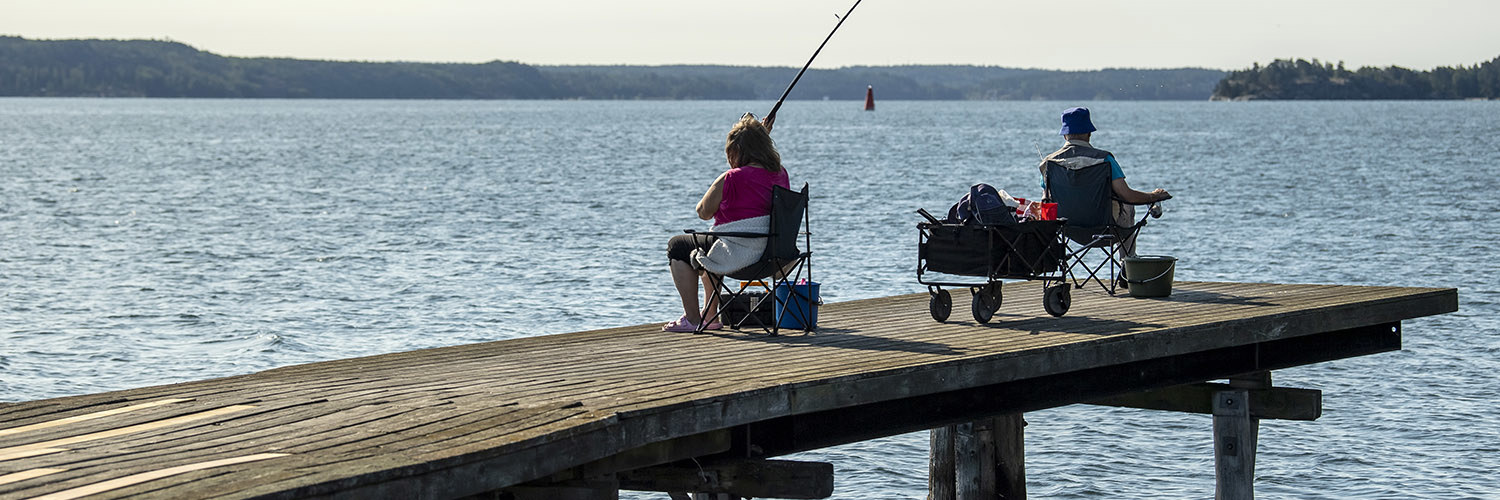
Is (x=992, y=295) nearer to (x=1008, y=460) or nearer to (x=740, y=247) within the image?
(x=1008, y=460)

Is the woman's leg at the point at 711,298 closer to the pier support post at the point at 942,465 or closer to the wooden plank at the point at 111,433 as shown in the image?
the pier support post at the point at 942,465

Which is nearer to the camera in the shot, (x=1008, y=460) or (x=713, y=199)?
(x=713, y=199)

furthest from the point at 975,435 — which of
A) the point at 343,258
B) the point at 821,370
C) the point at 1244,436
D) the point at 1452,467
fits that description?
the point at 343,258

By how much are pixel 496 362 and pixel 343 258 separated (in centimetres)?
1962

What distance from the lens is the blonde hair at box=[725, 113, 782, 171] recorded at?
8.56m

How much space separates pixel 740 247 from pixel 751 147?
0.51 meters

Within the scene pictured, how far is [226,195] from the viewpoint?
4391 centimetres

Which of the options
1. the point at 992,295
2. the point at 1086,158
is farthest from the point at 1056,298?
the point at 1086,158

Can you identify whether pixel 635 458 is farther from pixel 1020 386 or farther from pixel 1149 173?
pixel 1149 173

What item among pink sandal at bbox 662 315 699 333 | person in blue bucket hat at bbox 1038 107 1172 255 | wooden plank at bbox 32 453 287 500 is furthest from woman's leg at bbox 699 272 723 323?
wooden plank at bbox 32 453 287 500

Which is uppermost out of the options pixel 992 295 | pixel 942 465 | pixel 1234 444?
pixel 992 295

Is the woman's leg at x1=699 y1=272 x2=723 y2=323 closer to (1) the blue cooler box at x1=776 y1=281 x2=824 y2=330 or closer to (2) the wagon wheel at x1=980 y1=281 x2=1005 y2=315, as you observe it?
(1) the blue cooler box at x1=776 y1=281 x2=824 y2=330

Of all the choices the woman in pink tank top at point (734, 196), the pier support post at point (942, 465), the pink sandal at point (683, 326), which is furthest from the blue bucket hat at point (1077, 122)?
the pink sandal at point (683, 326)

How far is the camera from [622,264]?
25562 mm
